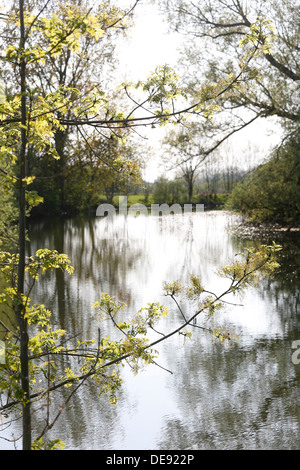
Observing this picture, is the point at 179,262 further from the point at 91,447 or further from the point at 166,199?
the point at 166,199

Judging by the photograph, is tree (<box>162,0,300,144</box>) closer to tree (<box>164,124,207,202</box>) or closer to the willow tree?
tree (<box>164,124,207,202</box>)

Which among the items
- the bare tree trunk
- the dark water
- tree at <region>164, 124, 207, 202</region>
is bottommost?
the dark water

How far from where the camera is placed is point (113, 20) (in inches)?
121

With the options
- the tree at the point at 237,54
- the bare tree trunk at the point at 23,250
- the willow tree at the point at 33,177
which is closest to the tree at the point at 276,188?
the tree at the point at 237,54

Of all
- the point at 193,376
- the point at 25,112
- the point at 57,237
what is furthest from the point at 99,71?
the point at 25,112

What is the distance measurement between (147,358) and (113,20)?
1.83 metres

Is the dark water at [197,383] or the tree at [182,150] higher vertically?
the tree at [182,150]

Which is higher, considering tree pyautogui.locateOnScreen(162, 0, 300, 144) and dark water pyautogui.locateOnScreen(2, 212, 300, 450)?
tree pyautogui.locateOnScreen(162, 0, 300, 144)

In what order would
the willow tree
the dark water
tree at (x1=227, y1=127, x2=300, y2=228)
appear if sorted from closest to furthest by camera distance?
the willow tree < the dark water < tree at (x1=227, y1=127, x2=300, y2=228)
